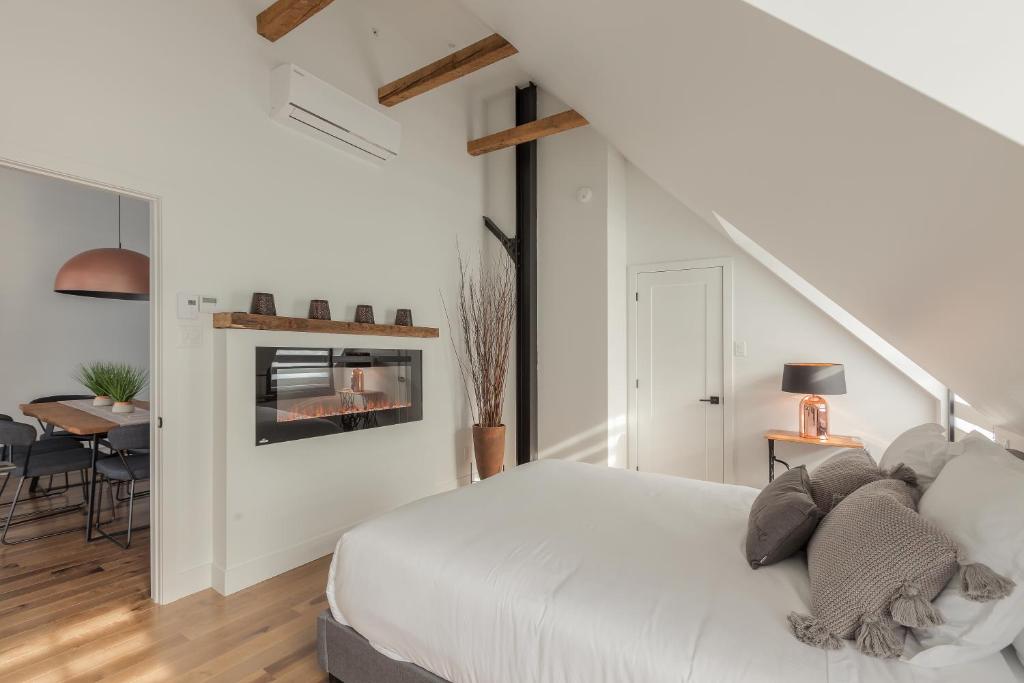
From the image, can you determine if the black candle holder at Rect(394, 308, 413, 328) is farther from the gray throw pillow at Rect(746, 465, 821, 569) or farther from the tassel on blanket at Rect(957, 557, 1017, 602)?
the tassel on blanket at Rect(957, 557, 1017, 602)

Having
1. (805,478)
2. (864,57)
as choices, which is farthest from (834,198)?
(805,478)

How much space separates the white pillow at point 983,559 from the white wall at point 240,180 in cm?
288

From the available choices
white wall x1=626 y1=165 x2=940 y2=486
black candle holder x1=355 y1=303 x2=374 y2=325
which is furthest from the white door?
black candle holder x1=355 y1=303 x2=374 y2=325

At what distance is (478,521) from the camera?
6.28ft

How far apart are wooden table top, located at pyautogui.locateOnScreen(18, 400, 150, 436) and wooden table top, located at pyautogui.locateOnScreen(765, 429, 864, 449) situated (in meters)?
4.27

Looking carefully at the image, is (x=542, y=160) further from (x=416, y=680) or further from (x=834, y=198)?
(x=416, y=680)

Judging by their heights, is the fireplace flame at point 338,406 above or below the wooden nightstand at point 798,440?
above

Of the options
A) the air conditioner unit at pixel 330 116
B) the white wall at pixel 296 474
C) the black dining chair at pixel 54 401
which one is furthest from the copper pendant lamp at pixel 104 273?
the air conditioner unit at pixel 330 116

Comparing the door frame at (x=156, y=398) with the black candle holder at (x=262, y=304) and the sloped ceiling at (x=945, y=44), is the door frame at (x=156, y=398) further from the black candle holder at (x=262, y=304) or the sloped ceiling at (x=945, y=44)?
the sloped ceiling at (x=945, y=44)

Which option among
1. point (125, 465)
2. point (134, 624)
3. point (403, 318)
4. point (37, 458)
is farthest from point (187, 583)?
point (403, 318)

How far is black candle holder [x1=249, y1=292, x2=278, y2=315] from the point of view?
9.17 ft

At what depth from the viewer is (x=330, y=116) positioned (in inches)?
123

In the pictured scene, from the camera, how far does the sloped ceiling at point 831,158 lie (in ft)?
3.00

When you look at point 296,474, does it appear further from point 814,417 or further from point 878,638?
point 814,417
